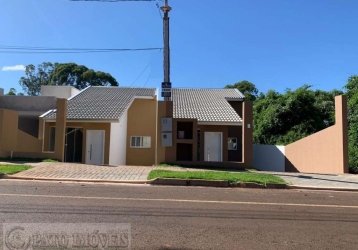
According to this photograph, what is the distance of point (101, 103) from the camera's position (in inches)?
793

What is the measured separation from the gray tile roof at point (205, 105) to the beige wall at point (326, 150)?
151 inches

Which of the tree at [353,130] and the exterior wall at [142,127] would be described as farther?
the exterior wall at [142,127]

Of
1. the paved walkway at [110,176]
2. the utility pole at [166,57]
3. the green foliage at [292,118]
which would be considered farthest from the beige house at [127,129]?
the paved walkway at [110,176]

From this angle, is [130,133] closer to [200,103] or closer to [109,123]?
[109,123]

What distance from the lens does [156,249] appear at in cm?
435

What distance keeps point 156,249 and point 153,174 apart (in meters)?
6.64

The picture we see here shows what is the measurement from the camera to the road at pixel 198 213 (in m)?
4.89

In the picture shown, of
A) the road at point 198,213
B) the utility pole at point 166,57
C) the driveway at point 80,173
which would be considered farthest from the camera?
the utility pole at point 166,57

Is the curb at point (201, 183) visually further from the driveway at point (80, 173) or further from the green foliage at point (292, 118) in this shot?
the green foliage at point (292, 118)

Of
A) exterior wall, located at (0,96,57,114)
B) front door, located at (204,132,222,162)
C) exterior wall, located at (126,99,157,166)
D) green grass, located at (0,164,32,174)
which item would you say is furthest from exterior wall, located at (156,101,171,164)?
exterior wall, located at (0,96,57,114)

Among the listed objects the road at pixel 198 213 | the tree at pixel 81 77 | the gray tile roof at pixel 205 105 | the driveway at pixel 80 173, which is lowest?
the road at pixel 198 213

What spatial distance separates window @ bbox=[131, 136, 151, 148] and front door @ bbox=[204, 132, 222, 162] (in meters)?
3.74

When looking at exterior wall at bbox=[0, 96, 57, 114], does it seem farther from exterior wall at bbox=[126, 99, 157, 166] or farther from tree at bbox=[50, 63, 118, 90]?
tree at bbox=[50, 63, 118, 90]

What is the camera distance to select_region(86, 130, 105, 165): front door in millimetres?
17812
